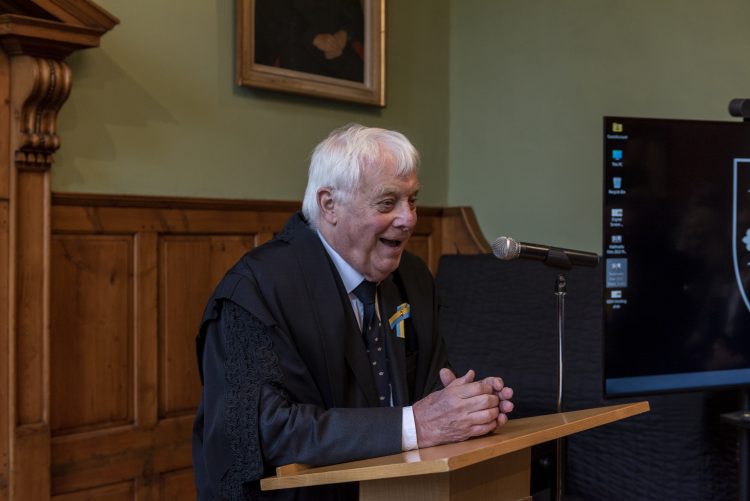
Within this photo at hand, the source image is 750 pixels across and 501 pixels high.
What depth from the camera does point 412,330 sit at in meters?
2.68

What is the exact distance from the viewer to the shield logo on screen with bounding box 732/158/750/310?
2797 millimetres

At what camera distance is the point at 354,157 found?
2.40 metres

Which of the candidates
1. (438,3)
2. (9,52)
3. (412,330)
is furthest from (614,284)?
(438,3)

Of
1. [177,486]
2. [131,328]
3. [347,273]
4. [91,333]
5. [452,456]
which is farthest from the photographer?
[177,486]

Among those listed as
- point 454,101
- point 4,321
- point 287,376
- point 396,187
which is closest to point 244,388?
point 287,376

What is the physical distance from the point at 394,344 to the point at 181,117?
1.59 metres

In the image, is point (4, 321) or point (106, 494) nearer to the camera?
point (4, 321)

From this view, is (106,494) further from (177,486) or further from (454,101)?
(454,101)

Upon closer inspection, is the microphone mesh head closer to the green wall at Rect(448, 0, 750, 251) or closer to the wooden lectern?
the wooden lectern

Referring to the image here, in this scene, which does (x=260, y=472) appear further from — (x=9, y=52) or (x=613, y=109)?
(x=613, y=109)

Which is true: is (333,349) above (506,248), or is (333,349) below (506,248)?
below

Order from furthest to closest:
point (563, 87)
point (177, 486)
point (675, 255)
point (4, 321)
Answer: point (563, 87)
point (177, 486)
point (4, 321)
point (675, 255)

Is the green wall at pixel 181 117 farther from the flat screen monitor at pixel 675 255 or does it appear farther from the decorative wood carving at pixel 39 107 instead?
the flat screen monitor at pixel 675 255

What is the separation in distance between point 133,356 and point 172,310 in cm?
→ 24
